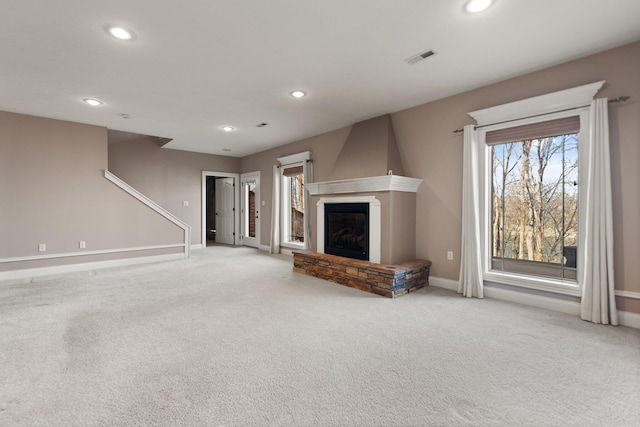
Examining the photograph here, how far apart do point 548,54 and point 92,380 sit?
459 centimetres

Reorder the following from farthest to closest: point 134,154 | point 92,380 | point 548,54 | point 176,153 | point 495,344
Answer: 1. point 176,153
2. point 134,154
3. point 548,54
4. point 495,344
5. point 92,380

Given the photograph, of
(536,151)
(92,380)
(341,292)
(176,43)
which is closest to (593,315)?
(536,151)

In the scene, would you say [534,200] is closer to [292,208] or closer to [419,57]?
[419,57]

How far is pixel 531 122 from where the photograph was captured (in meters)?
3.23

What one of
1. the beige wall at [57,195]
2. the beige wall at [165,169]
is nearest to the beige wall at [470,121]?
the beige wall at [57,195]

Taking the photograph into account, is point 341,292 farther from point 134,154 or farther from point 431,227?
point 134,154

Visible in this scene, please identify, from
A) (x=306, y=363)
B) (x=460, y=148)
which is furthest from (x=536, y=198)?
(x=306, y=363)

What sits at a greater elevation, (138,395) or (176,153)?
(176,153)

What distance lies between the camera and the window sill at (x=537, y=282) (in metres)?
3.00

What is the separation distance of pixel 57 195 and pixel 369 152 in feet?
16.9

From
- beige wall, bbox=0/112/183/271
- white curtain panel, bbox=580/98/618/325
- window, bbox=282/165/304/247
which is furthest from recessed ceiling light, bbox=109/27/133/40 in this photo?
window, bbox=282/165/304/247

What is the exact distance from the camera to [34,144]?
467 centimetres

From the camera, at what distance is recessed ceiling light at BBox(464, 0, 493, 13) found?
2113 mm

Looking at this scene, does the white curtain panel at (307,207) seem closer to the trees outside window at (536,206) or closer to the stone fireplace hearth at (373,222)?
the stone fireplace hearth at (373,222)
